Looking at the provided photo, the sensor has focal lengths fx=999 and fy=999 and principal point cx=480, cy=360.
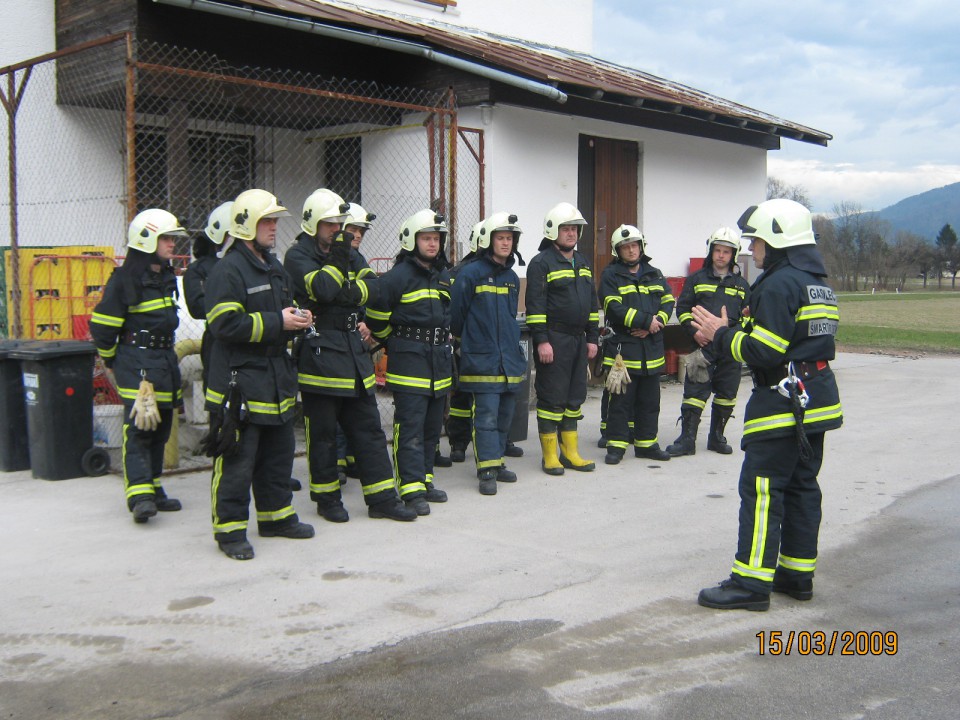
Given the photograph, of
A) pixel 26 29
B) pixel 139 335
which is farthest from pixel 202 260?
pixel 26 29

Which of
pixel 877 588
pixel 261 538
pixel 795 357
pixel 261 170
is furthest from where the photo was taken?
pixel 261 170

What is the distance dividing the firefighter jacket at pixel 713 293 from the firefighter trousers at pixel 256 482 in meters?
4.13

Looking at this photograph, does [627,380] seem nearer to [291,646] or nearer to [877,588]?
[877,588]

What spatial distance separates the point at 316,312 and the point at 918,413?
7.63 metres

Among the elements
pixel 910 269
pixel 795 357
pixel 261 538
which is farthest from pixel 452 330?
pixel 910 269

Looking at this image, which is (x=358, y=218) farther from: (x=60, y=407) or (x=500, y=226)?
(x=60, y=407)

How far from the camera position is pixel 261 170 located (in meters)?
12.8

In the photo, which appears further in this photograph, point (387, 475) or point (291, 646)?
point (387, 475)

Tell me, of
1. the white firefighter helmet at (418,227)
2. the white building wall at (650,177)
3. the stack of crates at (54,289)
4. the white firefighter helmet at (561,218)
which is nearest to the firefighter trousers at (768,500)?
the white firefighter helmet at (418,227)

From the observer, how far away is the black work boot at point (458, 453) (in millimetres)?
8422

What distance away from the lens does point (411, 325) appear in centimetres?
678

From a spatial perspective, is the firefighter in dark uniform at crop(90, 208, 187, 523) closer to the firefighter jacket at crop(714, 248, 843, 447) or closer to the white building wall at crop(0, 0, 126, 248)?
the firefighter jacket at crop(714, 248, 843, 447)

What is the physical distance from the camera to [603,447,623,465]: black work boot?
8.34 meters

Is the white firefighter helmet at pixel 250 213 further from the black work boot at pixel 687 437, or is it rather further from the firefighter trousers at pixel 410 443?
the black work boot at pixel 687 437
